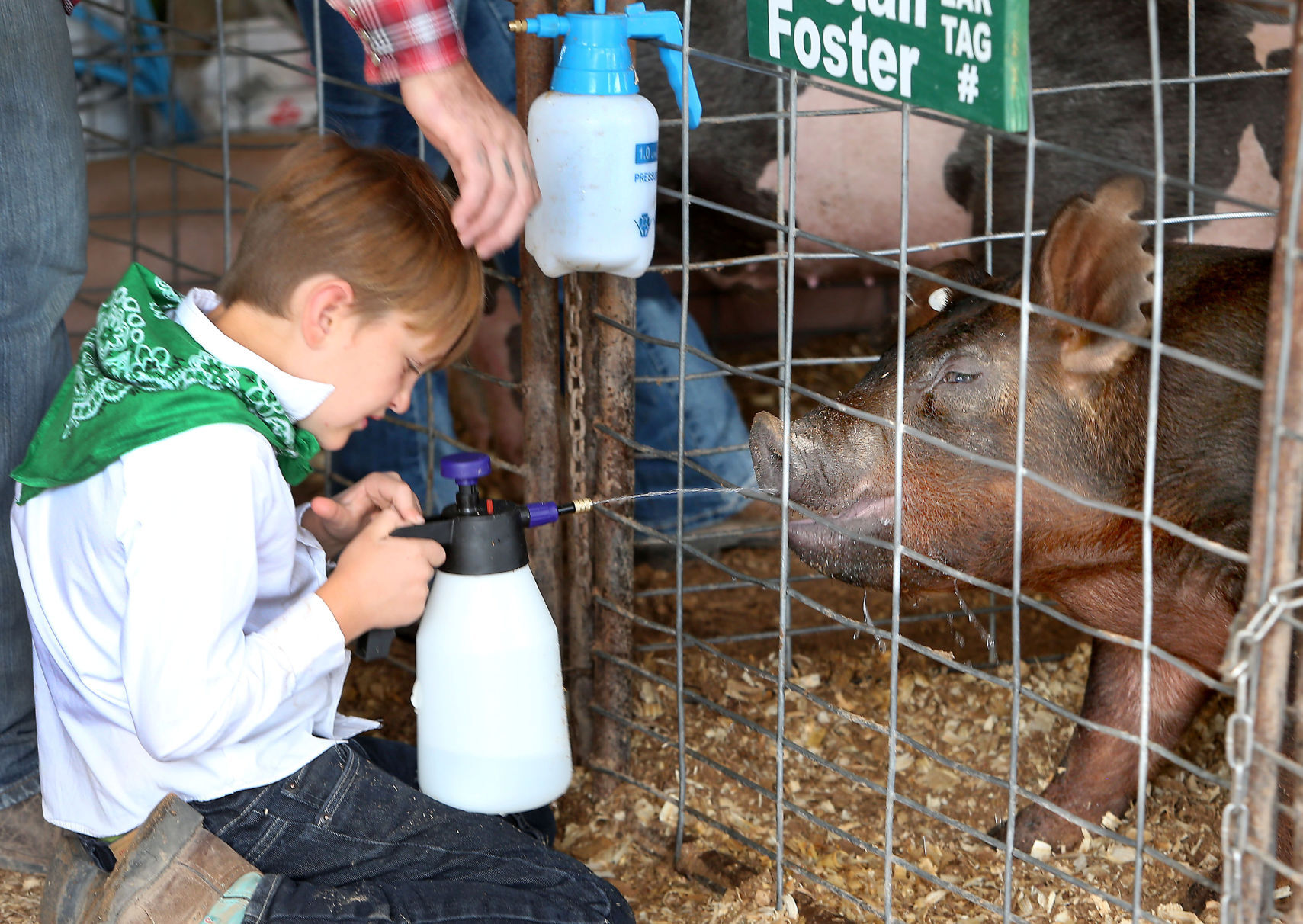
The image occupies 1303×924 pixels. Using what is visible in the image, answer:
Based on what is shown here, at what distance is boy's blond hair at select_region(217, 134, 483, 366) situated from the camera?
1.91 metres

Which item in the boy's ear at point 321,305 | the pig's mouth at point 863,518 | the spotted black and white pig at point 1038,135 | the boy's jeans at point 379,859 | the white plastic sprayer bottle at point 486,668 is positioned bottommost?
the boy's jeans at point 379,859

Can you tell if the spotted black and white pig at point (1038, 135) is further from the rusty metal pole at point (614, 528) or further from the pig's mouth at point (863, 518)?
the pig's mouth at point (863, 518)

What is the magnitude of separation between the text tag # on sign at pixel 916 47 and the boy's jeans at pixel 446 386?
96 centimetres

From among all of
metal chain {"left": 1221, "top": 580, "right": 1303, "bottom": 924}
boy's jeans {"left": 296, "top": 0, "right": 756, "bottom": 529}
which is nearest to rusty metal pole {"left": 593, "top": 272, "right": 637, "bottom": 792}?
boy's jeans {"left": 296, "top": 0, "right": 756, "bottom": 529}

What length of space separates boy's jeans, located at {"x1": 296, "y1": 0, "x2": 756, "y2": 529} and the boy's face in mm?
541

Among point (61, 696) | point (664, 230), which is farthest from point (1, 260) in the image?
point (664, 230)

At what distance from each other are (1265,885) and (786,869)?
0.92 metres

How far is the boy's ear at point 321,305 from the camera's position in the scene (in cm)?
189

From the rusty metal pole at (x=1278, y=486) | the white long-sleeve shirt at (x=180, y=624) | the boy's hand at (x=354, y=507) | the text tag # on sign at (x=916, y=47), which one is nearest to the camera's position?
the rusty metal pole at (x=1278, y=486)

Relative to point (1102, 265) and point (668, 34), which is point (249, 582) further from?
point (1102, 265)

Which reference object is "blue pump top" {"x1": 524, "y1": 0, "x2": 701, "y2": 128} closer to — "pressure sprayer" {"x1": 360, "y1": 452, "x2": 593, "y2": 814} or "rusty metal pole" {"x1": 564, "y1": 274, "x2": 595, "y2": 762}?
"rusty metal pole" {"x1": 564, "y1": 274, "x2": 595, "y2": 762}

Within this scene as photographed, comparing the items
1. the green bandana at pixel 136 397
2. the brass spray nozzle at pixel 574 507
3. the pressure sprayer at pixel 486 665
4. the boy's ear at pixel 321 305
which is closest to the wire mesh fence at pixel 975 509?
the brass spray nozzle at pixel 574 507

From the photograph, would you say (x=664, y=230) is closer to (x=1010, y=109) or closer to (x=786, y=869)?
(x=786, y=869)

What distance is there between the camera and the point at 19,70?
7.09 ft
